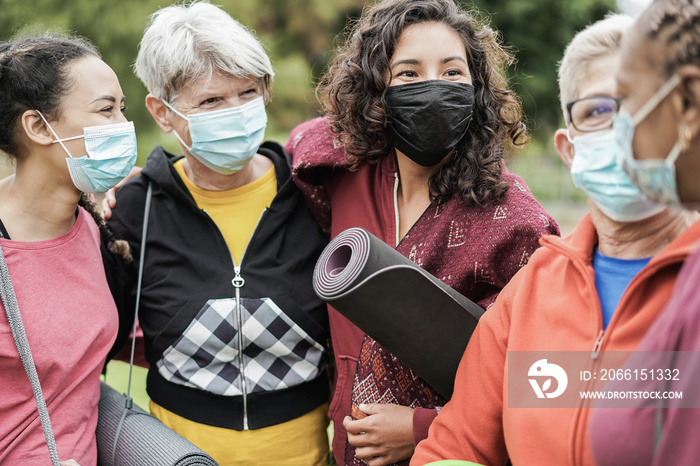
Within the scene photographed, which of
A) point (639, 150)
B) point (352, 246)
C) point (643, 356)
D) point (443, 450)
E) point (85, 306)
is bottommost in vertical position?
point (85, 306)

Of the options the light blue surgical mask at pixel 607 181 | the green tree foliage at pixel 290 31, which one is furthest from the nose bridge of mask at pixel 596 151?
the green tree foliage at pixel 290 31

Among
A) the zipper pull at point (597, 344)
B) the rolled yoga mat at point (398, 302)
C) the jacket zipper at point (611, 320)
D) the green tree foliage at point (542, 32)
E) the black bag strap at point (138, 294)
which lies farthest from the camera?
the green tree foliage at point (542, 32)

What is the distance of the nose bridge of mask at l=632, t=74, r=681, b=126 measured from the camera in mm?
1312

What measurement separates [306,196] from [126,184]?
79 centimetres

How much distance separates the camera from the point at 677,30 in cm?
131

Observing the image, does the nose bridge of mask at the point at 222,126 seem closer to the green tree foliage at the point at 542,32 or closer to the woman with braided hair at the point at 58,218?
the woman with braided hair at the point at 58,218

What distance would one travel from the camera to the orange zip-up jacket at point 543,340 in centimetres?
165

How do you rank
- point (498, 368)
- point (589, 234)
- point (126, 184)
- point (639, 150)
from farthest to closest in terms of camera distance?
point (126, 184), point (498, 368), point (589, 234), point (639, 150)

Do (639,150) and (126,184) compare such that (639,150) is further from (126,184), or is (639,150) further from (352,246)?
(126,184)

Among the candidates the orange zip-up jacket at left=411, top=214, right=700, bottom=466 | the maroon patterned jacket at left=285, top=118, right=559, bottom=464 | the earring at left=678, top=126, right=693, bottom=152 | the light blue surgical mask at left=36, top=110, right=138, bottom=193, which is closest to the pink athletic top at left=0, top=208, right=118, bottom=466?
the light blue surgical mask at left=36, top=110, right=138, bottom=193

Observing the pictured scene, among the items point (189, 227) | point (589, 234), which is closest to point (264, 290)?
point (189, 227)

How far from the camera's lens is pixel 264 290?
8.89ft

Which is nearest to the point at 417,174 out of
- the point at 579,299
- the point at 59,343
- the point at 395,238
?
the point at 395,238

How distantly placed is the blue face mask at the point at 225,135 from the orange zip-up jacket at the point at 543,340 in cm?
130
